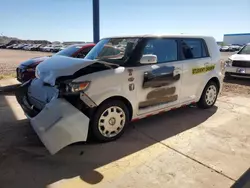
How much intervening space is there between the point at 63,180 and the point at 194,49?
375 centimetres

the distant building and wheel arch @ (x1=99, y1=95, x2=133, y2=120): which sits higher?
the distant building

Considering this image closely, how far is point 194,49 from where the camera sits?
521 cm

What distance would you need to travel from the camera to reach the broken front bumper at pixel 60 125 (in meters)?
3.27

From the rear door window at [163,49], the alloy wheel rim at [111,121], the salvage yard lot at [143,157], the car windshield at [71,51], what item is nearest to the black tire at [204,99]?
the salvage yard lot at [143,157]

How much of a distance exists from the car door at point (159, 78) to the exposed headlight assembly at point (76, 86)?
95 centimetres

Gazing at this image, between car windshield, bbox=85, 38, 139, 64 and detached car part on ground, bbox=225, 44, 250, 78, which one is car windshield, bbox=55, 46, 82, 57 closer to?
car windshield, bbox=85, 38, 139, 64

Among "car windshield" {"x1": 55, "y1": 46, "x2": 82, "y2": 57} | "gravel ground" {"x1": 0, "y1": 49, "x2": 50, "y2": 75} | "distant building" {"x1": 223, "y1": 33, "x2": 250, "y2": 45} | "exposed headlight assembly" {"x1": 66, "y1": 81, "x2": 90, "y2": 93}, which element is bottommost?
"gravel ground" {"x1": 0, "y1": 49, "x2": 50, "y2": 75}

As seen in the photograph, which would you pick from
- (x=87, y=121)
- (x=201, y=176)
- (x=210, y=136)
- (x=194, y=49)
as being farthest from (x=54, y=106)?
(x=194, y=49)

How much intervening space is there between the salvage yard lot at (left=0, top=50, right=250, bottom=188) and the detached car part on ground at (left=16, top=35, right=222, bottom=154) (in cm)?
32

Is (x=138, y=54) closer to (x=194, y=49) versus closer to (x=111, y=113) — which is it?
(x=111, y=113)

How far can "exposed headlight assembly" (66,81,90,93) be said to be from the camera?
3520 millimetres

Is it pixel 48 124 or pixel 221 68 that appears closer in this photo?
pixel 48 124

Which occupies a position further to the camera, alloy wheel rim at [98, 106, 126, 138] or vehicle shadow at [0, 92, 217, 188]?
alloy wheel rim at [98, 106, 126, 138]

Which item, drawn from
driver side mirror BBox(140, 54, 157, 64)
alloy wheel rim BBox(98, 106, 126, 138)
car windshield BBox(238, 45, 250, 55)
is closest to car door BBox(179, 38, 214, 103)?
driver side mirror BBox(140, 54, 157, 64)
